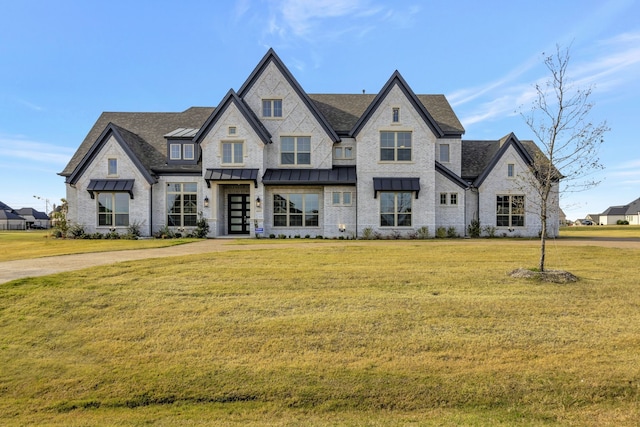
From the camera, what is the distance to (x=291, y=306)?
8.64 metres

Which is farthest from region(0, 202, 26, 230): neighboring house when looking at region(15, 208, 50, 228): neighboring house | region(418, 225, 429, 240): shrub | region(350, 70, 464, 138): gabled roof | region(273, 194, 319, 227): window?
region(418, 225, 429, 240): shrub

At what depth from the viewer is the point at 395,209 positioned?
26734mm

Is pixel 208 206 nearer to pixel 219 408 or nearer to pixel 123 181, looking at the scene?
pixel 123 181

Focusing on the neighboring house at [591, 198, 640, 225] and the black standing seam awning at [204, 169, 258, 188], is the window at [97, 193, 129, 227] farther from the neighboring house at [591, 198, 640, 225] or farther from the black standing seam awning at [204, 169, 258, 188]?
the neighboring house at [591, 198, 640, 225]

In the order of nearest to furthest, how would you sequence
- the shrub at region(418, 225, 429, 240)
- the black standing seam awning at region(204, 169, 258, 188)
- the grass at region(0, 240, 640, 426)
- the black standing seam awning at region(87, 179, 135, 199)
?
the grass at region(0, 240, 640, 426) → the black standing seam awning at region(204, 169, 258, 188) → the shrub at region(418, 225, 429, 240) → the black standing seam awning at region(87, 179, 135, 199)

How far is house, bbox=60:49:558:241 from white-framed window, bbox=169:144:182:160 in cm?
8

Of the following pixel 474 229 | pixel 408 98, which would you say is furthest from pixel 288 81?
Answer: pixel 474 229

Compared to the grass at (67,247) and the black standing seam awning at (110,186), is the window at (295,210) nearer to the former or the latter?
the grass at (67,247)

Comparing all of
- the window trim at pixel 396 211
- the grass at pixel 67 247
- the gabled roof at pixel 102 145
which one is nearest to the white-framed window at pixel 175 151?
the gabled roof at pixel 102 145

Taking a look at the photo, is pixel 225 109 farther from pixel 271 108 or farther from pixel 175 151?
pixel 175 151

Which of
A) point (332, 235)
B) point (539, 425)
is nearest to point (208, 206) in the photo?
point (332, 235)

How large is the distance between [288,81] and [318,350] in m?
24.1

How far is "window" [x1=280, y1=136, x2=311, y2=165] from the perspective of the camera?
27.6 m

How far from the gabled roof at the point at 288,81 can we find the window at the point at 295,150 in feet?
5.53
